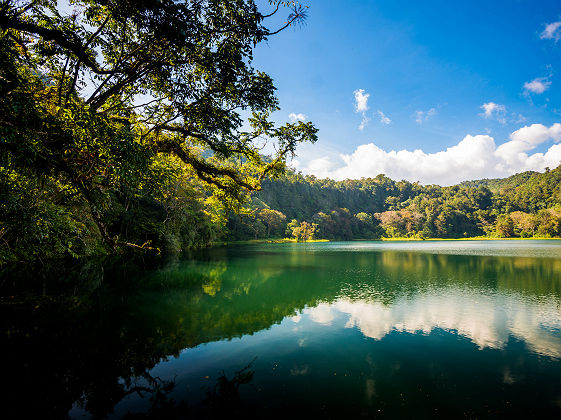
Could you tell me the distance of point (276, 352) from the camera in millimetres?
7383

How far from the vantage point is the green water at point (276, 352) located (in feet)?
16.4

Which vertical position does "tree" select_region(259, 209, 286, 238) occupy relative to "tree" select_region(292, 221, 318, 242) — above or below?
above

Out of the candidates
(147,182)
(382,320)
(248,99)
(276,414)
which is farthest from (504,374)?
(147,182)

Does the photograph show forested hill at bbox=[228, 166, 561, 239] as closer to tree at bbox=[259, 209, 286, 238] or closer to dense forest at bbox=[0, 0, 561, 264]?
tree at bbox=[259, 209, 286, 238]

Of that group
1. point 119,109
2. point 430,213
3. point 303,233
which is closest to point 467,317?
point 119,109

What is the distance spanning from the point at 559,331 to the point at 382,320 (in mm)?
5721

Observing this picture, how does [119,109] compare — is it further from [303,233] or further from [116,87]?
[303,233]

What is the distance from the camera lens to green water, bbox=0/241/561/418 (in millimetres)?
5008

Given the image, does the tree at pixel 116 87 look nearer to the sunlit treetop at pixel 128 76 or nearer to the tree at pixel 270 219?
the sunlit treetop at pixel 128 76

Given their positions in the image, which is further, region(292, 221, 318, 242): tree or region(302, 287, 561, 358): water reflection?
region(292, 221, 318, 242): tree

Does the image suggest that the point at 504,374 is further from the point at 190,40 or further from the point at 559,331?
the point at 190,40

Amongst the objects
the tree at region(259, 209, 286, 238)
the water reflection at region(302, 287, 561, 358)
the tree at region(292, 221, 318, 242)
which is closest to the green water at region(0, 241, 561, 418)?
the water reflection at region(302, 287, 561, 358)

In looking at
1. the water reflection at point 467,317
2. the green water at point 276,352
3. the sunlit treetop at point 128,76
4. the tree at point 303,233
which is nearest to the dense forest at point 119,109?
the sunlit treetop at point 128,76

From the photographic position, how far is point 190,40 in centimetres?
578
